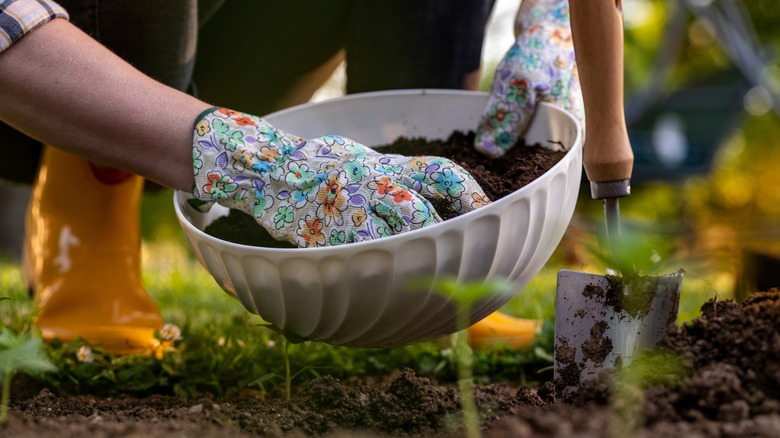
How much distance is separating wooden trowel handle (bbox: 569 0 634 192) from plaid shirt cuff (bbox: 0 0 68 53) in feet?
2.18

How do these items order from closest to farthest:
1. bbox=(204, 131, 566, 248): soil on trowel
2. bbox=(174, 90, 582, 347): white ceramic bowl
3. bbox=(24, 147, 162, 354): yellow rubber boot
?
bbox=(174, 90, 582, 347): white ceramic bowl < bbox=(204, 131, 566, 248): soil on trowel < bbox=(24, 147, 162, 354): yellow rubber boot

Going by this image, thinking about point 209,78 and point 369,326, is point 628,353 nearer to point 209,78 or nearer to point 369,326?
point 369,326

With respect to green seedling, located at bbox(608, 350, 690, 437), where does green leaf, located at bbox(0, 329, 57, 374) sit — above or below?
above

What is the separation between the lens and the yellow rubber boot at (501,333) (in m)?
1.58

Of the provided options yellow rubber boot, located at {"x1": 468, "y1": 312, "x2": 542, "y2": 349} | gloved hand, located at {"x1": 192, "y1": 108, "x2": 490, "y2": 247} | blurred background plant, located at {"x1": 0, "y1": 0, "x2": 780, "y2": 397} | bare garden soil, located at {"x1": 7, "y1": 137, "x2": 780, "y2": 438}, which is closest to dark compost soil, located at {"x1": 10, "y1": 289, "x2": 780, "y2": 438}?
bare garden soil, located at {"x1": 7, "y1": 137, "x2": 780, "y2": 438}

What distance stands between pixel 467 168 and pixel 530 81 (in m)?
0.22

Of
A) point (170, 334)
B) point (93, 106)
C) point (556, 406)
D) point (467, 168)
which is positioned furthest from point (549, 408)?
point (170, 334)

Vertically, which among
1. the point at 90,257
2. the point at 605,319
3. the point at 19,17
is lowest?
the point at 90,257

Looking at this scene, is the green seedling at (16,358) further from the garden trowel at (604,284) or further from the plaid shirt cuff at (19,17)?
the garden trowel at (604,284)

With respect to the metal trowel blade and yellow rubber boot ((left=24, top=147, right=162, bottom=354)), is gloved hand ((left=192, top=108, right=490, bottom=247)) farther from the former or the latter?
yellow rubber boot ((left=24, top=147, right=162, bottom=354))

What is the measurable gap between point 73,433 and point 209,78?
1286mm

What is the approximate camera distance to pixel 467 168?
1.12 m

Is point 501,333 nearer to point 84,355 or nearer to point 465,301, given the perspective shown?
point 84,355

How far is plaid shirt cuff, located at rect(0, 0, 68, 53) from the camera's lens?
95 cm
